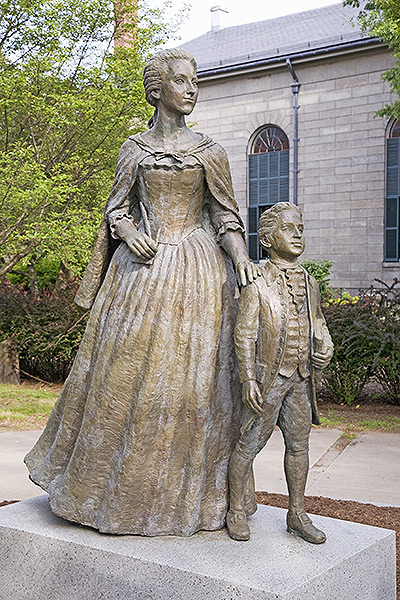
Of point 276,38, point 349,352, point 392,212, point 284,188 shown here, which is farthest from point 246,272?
point 276,38

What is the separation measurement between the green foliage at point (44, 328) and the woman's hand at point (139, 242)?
26.8ft

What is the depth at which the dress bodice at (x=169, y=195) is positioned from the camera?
3.62 metres

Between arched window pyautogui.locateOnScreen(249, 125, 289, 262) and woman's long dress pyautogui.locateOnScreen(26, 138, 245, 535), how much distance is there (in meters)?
18.3

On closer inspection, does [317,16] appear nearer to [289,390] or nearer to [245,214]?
[245,214]

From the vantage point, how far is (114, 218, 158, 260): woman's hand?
3521 mm

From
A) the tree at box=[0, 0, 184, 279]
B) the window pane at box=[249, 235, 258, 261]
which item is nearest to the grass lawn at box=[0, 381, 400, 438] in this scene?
the tree at box=[0, 0, 184, 279]

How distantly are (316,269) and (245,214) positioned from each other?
4860 mm

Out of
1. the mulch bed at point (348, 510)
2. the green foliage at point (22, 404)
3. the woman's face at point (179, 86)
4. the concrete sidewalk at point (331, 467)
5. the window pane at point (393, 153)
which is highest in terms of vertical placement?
the window pane at point (393, 153)

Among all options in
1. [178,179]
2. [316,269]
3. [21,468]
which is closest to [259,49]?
[316,269]

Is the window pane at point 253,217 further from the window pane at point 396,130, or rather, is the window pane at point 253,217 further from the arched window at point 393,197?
the window pane at point 396,130

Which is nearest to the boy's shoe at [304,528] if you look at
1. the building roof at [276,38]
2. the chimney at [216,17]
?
the building roof at [276,38]

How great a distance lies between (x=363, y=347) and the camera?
9.93 meters

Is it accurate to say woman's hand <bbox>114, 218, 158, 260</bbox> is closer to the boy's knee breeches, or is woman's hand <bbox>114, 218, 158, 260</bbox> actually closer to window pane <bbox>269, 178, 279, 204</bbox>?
the boy's knee breeches

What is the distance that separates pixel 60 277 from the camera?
14500 millimetres
